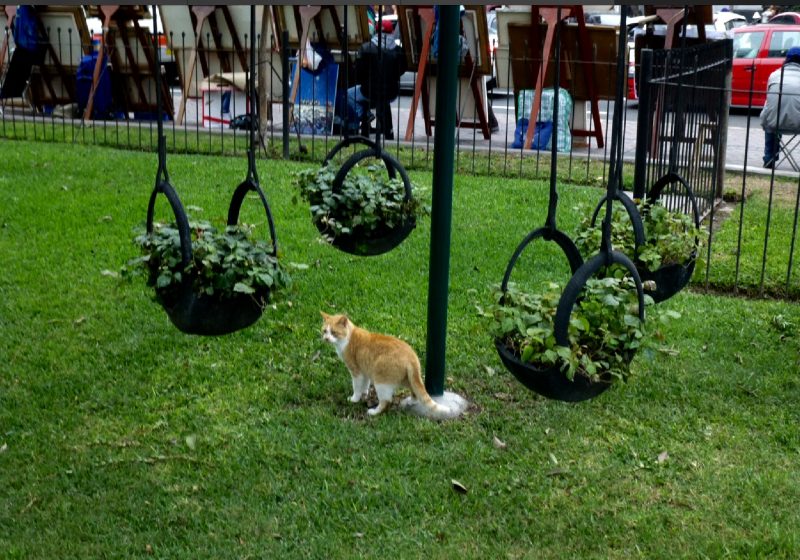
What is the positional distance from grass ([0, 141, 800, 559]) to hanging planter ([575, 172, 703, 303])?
1.14ft

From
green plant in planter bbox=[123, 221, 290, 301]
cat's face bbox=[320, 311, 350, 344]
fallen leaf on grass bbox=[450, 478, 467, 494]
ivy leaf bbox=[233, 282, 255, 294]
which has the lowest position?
fallen leaf on grass bbox=[450, 478, 467, 494]

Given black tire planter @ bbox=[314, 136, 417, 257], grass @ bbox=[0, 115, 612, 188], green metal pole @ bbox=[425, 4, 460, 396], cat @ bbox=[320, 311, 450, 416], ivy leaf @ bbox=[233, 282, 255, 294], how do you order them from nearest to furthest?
ivy leaf @ bbox=[233, 282, 255, 294] < green metal pole @ bbox=[425, 4, 460, 396] < black tire planter @ bbox=[314, 136, 417, 257] < cat @ bbox=[320, 311, 450, 416] < grass @ bbox=[0, 115, 612, 188]

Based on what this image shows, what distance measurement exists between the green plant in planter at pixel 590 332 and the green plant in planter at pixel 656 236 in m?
0.68

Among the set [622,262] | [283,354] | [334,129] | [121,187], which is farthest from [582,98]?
[622,262]

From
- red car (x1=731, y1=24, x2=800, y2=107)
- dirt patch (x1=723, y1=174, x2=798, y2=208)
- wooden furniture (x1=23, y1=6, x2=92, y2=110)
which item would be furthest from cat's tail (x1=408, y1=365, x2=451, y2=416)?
red car (x1=731, y1=24, x2=800, y2=107)

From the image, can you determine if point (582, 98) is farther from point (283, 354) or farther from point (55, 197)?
point (283, 354)

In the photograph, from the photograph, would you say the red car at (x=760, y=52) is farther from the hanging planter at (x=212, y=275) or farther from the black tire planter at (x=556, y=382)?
the black tire planter at (x=556, y=382)

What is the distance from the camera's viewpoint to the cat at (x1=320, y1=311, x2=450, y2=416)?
5.34 metres

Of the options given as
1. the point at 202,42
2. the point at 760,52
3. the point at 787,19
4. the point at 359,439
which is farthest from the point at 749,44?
the point at 359,439

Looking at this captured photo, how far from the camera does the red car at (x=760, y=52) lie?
19203 mm

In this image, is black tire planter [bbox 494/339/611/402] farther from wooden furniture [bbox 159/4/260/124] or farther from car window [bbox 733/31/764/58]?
car window [bbox 733/31/764/58]

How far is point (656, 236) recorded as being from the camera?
4582 millimetres

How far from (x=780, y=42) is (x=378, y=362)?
16.5m

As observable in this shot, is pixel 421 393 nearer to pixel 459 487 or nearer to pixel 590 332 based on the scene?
pixel 459 487
